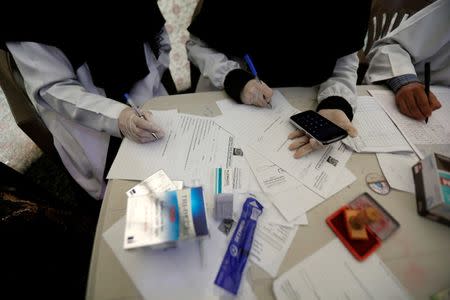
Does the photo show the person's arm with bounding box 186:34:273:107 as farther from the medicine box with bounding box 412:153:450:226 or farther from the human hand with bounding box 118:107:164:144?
the medicine box with bounding box 412:153:450:226

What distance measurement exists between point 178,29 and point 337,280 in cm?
199

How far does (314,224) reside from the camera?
0.56 meters

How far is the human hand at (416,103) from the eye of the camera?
0.81 meters

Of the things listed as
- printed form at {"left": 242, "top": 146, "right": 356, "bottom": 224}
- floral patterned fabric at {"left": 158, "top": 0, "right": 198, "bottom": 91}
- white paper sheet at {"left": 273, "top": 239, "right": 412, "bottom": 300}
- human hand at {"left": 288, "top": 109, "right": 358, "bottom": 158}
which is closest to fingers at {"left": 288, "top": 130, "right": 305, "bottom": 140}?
human hand at {"left": 288, "top": 109, "right": 358, "bottom": 158}

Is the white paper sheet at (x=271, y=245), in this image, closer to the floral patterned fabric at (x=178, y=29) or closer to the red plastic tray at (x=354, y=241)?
the red plastic tray at (x=354, y=241)

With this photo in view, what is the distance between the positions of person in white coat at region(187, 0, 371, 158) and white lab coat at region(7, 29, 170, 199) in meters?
0.44

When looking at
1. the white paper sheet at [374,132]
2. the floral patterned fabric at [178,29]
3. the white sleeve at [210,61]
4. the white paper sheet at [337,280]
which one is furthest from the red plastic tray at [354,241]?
the floral patterned fabric at [178,29]

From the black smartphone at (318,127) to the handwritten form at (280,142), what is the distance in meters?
0.04

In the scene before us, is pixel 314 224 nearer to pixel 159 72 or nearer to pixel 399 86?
pixel 399 86

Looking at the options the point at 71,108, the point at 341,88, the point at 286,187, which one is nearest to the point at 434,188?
the point at 286,187

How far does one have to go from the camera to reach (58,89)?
791 mm

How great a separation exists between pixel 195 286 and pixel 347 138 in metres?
0.60

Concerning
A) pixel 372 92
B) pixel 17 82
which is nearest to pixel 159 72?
pixel 17 82

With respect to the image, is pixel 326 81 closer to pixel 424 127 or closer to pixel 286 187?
pixel 424 127
